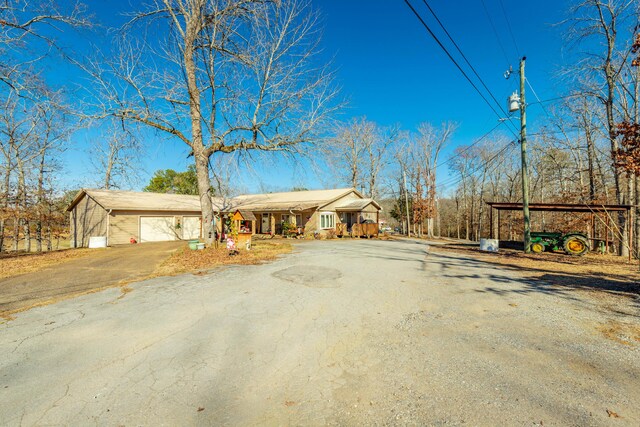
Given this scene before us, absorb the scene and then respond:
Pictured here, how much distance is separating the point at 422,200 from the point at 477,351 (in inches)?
1157

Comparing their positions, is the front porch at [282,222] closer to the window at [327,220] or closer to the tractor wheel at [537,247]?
the window at [327,220]

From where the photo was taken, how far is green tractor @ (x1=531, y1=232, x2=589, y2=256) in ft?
41.6

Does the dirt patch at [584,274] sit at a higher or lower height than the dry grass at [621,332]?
lower

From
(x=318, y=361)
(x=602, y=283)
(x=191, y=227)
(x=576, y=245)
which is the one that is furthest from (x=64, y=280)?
(x=576, y=245)

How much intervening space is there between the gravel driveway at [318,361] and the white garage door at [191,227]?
18287 millimetres

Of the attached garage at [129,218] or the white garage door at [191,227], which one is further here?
the white garage door at [191,227]

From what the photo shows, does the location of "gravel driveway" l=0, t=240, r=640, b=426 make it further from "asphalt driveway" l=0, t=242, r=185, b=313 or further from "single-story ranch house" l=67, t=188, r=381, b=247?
"single-story ranch house" l=67, t=188, r=381, b=247

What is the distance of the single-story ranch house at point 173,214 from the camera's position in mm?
19391

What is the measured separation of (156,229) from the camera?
2112cm

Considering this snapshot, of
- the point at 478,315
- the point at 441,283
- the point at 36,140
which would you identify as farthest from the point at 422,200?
the point at 36,140

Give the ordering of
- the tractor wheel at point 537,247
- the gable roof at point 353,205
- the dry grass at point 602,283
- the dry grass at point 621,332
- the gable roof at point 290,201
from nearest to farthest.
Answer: the dry grass at point 621,332
the dry grass at point 602,283
the tractor wheel at point 537,247
the gable roof at point 290,201
the gable roof at point 353,205

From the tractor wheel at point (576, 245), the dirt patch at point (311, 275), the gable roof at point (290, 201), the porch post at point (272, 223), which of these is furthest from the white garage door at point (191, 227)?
the tractor wheel at point (576, 245)

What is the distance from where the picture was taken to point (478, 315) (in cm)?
462

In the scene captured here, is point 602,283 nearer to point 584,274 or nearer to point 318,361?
point 584,274
